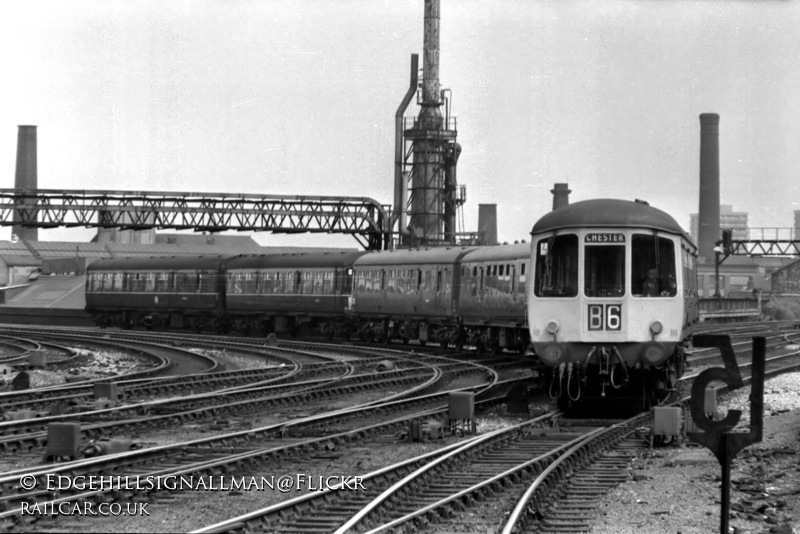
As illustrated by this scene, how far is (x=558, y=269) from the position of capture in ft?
57.7

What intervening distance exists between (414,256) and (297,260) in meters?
8.95

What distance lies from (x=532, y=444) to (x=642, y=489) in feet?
10.00

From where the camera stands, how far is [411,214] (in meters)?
67.4

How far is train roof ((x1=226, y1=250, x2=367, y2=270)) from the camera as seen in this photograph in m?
43.5

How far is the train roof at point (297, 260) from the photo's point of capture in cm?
4350

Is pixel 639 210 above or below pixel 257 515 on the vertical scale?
above

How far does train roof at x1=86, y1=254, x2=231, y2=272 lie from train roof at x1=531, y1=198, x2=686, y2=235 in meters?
33.9

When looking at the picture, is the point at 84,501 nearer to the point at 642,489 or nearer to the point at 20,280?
the point at 642,489

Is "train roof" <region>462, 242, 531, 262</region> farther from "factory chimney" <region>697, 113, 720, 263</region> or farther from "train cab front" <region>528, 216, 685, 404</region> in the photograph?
"factory chimney" <region>697, 113, 720, 263</region>

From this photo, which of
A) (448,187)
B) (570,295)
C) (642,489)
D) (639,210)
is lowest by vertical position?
(642,489)

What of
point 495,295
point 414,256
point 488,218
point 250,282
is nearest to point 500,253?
point 495,295

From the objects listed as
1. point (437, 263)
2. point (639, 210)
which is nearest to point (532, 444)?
point (639, 210)

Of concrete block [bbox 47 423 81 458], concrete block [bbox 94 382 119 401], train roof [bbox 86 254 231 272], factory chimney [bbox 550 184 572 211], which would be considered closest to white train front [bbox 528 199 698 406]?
concrete block [bbox 94 382 119 401]

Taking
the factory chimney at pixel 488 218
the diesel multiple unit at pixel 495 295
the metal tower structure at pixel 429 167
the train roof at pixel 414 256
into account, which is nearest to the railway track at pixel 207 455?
the diesel multiple unit at pixel 495 295
